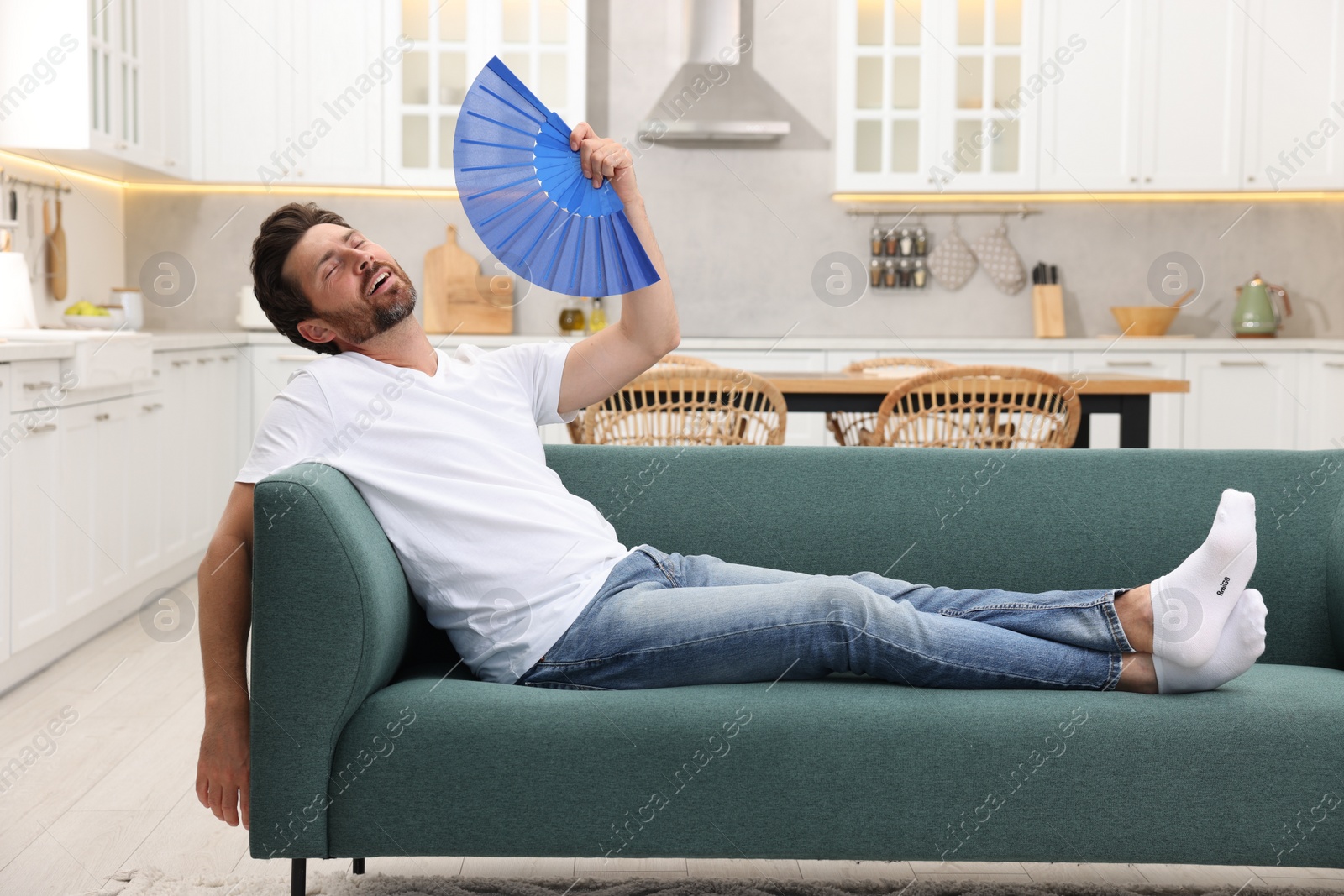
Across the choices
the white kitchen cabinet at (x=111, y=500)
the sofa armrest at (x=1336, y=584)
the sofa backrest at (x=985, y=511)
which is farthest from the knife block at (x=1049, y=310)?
the white kitchen cabinet at (x=111, y=500)

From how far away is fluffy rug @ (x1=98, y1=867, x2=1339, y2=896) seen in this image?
1870mm

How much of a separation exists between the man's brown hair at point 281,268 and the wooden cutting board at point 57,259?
326cm

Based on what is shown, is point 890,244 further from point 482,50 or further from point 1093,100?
point 482,50

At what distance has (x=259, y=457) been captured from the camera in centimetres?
158

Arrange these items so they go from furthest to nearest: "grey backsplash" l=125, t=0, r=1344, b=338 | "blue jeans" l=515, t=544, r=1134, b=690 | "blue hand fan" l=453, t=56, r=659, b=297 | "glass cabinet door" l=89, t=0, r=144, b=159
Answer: "grey backsplash" l=125, t=0, r=1344, b=338 < "glass cabinet door" l=89, t=0, r=144, b=159 < "blue hand fan" l=453, t=56, r=659, b=297 < "blue jeans" l=515, t=544, r=1134, b=690

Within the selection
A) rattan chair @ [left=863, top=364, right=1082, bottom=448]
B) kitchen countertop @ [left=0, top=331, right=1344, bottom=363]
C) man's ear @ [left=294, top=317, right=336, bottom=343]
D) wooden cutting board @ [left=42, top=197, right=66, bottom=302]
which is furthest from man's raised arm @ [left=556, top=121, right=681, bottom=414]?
wooden cutting board @ [left=42, top=197, right=66, bottom=302]

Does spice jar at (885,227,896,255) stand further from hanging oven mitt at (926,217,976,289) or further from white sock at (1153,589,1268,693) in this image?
white sock at (1153,589,1268,693)

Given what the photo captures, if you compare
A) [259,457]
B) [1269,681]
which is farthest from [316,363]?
[1269,681]

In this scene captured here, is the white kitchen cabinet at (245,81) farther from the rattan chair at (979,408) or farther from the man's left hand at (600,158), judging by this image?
the man's left hand at (600,158)

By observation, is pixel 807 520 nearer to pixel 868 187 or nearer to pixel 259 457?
pixel 259 457

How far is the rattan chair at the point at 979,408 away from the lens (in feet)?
9.82

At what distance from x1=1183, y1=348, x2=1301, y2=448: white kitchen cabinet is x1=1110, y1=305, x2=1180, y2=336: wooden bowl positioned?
0.38 metres

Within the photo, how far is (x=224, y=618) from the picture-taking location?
1530 mm

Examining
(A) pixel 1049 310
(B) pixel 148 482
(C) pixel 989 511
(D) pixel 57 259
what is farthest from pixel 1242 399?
(D) pixel 57 259
